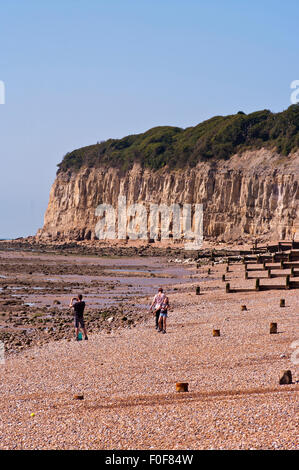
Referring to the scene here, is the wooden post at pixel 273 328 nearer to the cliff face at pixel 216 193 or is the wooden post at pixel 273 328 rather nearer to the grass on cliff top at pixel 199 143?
the cliff face at pixel 216 193

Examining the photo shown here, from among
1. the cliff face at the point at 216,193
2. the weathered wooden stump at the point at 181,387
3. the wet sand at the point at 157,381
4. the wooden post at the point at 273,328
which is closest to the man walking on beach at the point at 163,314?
the wet sand at the point at 157,381

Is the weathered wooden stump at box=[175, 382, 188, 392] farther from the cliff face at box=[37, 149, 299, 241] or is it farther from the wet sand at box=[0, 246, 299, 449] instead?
the cliff face at box=[37, 149, 299, 241]

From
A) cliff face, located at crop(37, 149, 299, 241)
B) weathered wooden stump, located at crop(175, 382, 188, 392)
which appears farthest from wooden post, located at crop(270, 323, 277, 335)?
cliff face, located at crop(37, 149, 299, 241)

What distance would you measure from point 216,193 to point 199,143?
1352 centimetres

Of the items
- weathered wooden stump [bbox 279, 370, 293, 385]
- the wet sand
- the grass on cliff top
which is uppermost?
the grass on cliff top

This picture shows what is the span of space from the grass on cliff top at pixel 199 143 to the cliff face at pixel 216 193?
66.5 inches

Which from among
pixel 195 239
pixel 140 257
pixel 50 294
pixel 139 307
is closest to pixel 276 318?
pixel 139 307

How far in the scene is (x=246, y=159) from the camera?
80.1 metres

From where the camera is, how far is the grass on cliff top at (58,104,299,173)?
81.5 metres

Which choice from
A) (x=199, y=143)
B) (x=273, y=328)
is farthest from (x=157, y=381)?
(x=199, y=143)

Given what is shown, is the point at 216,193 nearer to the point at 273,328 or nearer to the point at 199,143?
the point at 199,143

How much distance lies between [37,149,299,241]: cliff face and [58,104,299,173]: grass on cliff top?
1689mm

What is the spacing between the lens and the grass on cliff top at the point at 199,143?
81.5 meters
